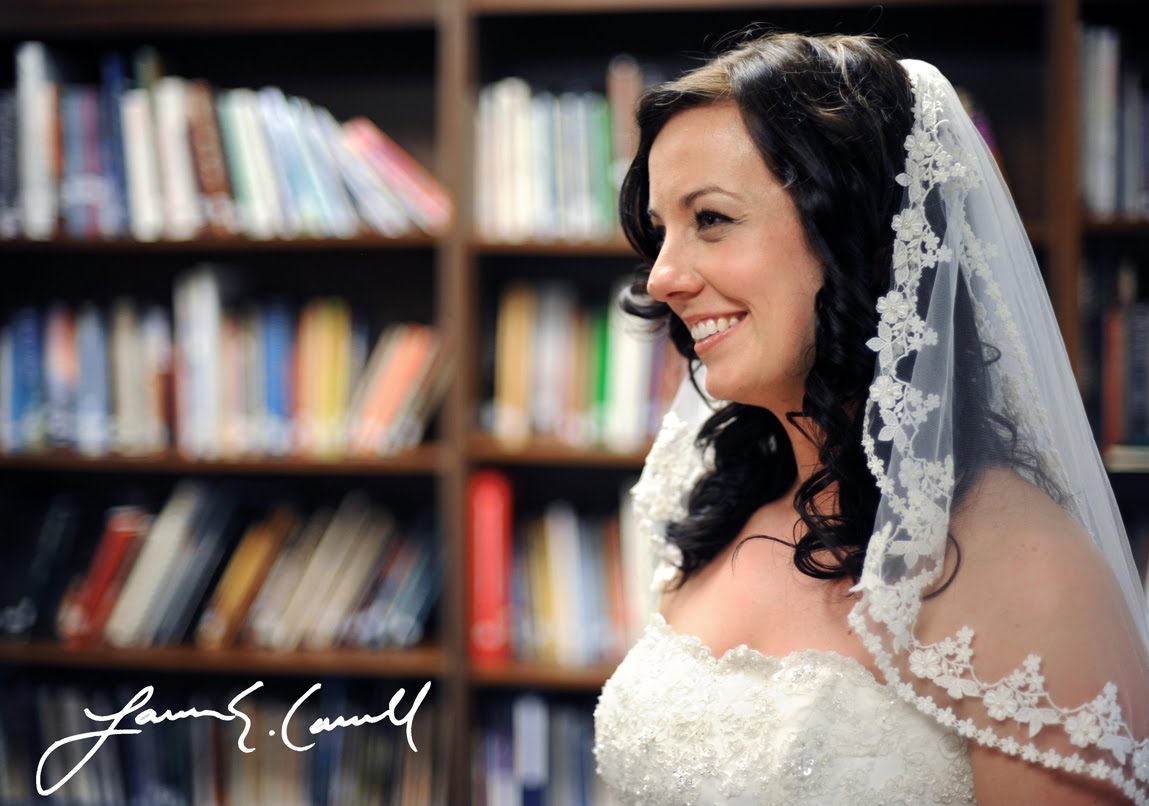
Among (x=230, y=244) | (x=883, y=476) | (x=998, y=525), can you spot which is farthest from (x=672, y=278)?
(x=230, y=244)

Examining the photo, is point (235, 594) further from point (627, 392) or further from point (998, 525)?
point (998, 525)

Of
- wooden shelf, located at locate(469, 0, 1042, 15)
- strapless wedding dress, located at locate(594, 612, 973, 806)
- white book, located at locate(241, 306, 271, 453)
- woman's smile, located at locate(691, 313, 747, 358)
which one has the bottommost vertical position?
strapless wedding dress, located at locate(594, 612, 973, 806)

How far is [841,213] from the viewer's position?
1.00 metres

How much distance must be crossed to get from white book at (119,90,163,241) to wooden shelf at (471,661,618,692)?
1.11 meters

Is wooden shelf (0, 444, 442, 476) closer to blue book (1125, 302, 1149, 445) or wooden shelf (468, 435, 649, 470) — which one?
wooden shelf (468, 435, 649, 470)

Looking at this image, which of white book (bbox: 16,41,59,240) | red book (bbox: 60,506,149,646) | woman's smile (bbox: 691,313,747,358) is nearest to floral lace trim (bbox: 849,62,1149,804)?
woman's smile (bbox: 691,313,747,358)

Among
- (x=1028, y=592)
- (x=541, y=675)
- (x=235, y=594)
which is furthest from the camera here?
(x=235, y=594)

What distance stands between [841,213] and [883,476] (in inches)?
10.2

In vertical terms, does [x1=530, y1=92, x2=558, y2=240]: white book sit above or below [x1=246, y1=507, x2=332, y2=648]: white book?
above

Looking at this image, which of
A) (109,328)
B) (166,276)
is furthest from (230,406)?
(166,276)

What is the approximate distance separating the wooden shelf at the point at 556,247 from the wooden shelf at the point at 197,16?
0.46 meters

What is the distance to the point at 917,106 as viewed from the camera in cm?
101

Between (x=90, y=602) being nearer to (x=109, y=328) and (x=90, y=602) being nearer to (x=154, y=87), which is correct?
(x=109, y=328)

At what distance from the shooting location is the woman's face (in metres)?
1.01
